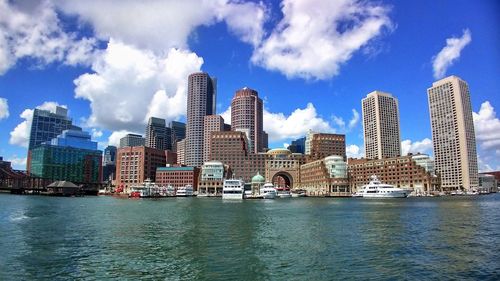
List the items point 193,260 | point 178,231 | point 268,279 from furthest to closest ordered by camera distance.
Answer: point 178,231 → point 193,260 → point 268,279

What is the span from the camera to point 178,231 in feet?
186

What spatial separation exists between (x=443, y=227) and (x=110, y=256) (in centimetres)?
4906

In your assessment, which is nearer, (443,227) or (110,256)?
(110,256)

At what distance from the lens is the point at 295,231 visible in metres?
57.0

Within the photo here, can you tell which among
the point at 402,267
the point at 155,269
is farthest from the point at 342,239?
the point at 155,269

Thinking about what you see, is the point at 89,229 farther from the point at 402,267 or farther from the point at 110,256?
the point at 402,267

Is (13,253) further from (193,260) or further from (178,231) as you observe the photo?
(178,231)

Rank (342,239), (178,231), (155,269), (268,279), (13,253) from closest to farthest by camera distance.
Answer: (268,279)
(155,269)
(13,253)
(342,239)
(178,231)

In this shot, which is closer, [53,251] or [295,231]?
[53,251]

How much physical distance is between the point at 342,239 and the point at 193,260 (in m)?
21.2

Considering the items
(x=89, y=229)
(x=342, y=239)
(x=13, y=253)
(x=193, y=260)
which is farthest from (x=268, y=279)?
(x=89, y=229)

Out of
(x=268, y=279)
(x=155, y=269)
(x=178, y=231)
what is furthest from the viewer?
(x=178, y=231)

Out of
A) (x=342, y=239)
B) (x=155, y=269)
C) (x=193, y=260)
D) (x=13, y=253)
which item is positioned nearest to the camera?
(x=155, y=269)

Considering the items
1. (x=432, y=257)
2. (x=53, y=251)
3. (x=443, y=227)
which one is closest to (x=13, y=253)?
(x=53, y=251)
